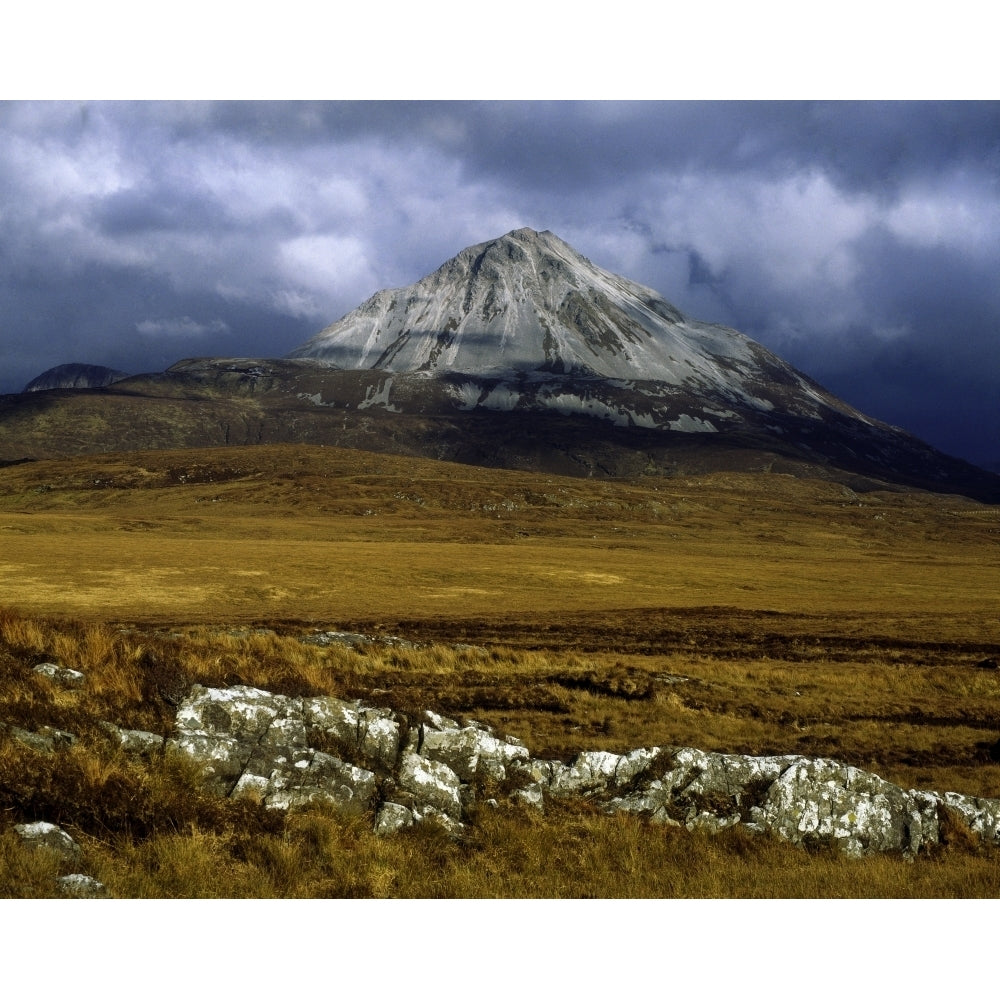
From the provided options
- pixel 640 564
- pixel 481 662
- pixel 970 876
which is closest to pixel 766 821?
pixel 970 876

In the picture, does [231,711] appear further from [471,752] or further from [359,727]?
[471,752]

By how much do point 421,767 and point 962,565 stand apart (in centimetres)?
8439

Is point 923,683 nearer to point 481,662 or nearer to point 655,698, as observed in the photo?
point 655,698

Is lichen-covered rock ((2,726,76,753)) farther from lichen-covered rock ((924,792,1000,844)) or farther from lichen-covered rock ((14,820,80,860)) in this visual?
lichen-covered rock ((924,792,1000,844))

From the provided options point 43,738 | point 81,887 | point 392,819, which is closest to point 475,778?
point 392,819

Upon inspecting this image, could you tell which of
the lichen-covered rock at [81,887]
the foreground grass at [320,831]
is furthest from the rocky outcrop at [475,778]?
the lichen-covered rock at [81,887]

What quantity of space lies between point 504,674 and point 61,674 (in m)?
13.4

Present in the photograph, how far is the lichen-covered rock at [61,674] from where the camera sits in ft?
35.6

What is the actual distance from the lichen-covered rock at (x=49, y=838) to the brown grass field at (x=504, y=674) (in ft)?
0.50

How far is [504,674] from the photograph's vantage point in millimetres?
22406

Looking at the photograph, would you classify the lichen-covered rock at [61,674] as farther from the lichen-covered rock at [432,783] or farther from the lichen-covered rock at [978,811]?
the lichen-covered rock at [978,811]

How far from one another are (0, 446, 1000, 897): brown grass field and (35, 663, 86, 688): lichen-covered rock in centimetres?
22

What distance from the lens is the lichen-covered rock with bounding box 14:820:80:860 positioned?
7.28 m

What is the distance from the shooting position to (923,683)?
932 inches
